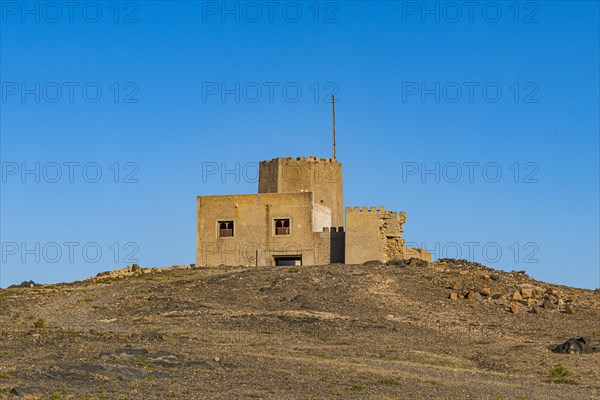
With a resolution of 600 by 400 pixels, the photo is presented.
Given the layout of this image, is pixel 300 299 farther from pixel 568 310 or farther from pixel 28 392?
pixel 28 392

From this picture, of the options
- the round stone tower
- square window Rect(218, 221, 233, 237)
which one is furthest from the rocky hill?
the round stone tower

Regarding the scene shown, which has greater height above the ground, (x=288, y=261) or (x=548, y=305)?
(x=288, y=261)

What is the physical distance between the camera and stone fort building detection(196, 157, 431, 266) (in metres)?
52.0

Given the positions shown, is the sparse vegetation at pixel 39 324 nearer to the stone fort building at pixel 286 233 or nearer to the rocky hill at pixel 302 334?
the rocky hill at pixel 302 334

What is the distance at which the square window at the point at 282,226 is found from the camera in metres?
53.4

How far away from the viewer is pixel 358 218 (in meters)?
52.0

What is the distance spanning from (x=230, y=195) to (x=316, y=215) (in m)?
5.02

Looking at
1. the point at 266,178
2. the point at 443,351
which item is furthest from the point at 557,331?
the point at 266,178

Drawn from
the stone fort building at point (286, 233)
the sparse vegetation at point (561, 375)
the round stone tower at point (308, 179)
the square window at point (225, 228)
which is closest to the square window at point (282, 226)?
the stone fort building at point (286, 233)

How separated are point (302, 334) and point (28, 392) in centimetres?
1584

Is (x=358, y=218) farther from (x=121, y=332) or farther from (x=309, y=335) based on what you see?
(x=121, y=332)

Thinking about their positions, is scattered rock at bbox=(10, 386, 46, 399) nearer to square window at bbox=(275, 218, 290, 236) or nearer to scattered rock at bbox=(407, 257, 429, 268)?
scattered rock at bbox=(407, 257, 429, 268)

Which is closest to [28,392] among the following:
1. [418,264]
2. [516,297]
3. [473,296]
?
[473,296]

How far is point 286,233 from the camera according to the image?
53375mm
